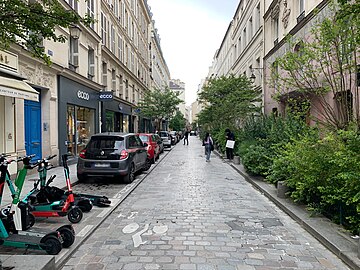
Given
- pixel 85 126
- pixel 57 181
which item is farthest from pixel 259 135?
pixel 85 126

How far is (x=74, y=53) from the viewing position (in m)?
16.3

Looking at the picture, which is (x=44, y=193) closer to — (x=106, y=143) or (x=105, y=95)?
(x=106, y=143)

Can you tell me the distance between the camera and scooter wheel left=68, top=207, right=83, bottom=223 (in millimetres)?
5607

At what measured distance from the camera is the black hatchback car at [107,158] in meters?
9.74

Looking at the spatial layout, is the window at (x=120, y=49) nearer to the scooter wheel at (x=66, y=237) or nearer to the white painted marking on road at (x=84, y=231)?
the white painted marking on road at (x=84, y=231)

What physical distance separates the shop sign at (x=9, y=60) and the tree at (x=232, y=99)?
1386 centimetres

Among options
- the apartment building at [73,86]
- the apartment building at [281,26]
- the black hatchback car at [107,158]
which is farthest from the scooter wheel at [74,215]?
Answer: the apartment building at [281,26]

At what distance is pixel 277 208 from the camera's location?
707 centimetres

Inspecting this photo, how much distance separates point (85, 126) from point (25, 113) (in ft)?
22.5

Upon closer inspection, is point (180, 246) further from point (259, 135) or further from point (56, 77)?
point (56, 77)

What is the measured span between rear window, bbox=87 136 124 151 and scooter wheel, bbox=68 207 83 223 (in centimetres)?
434

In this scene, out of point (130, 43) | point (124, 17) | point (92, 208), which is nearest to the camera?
point (92, 208)

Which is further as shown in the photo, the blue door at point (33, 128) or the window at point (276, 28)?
the window at point (276, 28)

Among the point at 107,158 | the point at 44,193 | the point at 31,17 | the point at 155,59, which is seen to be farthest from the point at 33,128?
the point at 155,59
